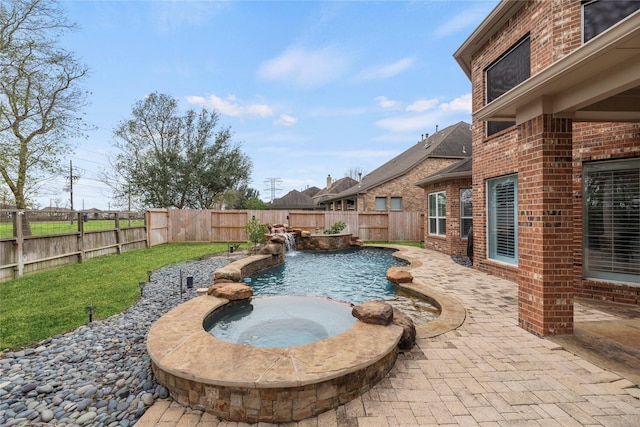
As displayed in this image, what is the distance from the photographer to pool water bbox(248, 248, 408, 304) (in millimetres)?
→ 6070

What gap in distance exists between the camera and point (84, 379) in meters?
2.77

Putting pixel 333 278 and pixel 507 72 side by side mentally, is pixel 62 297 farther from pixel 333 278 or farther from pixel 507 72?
pixel 507 72

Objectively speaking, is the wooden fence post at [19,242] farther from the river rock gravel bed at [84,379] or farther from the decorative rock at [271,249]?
the decorative rock at [271,249]

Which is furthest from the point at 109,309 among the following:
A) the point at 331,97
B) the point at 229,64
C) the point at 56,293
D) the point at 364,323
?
the point at 331,97

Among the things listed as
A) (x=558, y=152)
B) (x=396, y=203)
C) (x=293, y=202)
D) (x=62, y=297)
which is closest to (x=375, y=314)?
(x=558, y=152)

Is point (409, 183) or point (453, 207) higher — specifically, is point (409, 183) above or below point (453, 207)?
above

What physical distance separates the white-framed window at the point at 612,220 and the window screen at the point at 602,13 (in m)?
2.23

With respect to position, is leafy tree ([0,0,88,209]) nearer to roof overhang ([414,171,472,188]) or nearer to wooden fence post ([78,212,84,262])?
wooden fence post ([78,212,84,262])

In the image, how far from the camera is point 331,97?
60.9ft

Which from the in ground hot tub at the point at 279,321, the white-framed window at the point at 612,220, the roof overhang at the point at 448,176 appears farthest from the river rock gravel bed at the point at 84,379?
the roof overhang at the point at 448,176

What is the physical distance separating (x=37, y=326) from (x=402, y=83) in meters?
16.4

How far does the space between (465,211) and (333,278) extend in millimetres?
5262

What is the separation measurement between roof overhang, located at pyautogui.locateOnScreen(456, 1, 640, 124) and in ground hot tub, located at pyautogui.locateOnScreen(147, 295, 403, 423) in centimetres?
313

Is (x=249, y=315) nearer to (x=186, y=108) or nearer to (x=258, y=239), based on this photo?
(x=258, y=239)
